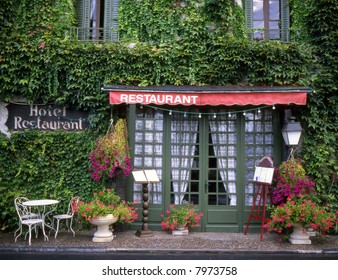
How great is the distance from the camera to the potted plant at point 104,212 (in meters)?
8.67

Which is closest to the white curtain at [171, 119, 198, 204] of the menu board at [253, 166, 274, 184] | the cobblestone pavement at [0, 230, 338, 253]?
the cobblestone pavement at [0, 230, 338, 253]

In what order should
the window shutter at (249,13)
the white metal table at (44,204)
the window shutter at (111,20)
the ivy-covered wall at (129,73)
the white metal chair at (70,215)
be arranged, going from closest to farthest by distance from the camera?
the white metal table at (44,204)
the white metal chair at (70,215)
the ivy-covered wall at (129,73)
the window shutter at (111,20)
the window shutter at (249,13)

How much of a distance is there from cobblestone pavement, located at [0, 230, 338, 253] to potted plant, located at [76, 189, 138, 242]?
0.92 ft

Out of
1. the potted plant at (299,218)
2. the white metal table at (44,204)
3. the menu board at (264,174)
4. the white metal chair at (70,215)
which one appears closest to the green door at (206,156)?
the menu board at (264,174)

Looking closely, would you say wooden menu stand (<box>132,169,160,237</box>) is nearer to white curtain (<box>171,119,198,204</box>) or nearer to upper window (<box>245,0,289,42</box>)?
white curtain (<box>171,119,198,204</box>)

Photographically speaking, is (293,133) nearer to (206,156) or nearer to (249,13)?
(206,156)

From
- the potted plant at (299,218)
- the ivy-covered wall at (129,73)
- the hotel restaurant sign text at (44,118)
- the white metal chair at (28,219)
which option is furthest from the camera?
the hotel restaurant sign text at (44,118)

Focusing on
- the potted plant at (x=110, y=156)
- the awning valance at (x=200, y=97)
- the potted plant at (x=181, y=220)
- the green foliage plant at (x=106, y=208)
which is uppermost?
the awning valance at (x=200, y=97)

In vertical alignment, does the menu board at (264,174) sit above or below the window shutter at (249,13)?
below

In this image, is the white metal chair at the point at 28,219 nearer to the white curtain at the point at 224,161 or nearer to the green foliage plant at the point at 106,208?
the green foliage plant at the point at 106,208

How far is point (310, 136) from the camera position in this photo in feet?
32.9

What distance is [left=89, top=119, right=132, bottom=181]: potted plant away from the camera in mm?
9320

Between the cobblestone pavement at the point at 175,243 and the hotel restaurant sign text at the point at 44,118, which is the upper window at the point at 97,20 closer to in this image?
the hotel restaurant sign text at the point at 44,118

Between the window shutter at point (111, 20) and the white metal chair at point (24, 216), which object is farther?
the window shutter at point (111, 20)
